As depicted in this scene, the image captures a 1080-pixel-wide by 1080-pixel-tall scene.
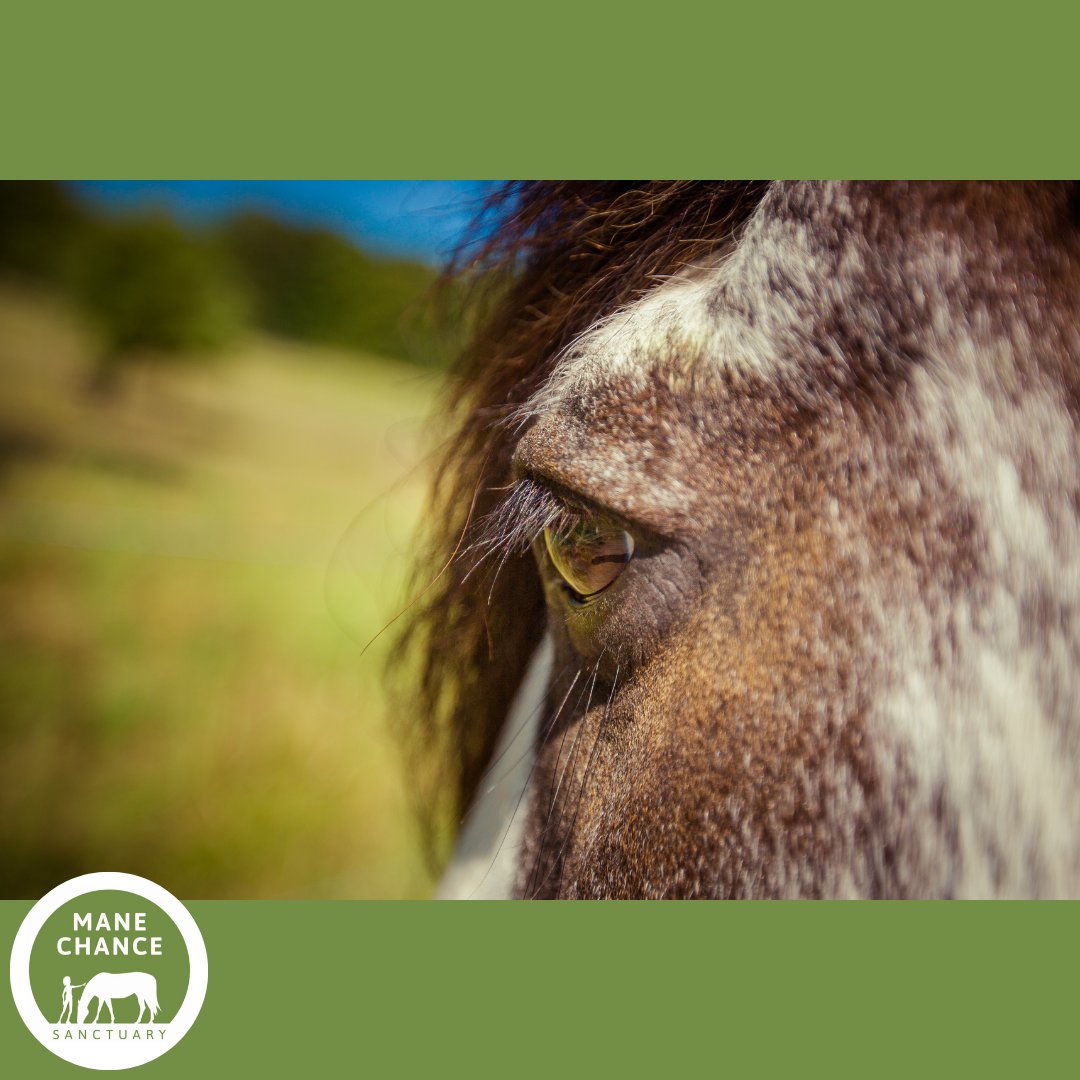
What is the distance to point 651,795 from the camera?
53 cm

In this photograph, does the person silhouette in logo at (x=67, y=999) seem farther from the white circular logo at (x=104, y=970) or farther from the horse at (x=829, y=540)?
the horse at (x=829, y=540)

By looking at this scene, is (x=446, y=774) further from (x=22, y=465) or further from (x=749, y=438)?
(x=22, y=465)

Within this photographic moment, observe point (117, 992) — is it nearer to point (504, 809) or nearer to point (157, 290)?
point (504, 809)

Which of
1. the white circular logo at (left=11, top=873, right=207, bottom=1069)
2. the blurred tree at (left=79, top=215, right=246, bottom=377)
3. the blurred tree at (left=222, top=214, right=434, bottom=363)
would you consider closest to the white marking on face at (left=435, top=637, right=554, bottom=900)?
the white circular logo at (left=11, top=873, right=207, bottom=1069)

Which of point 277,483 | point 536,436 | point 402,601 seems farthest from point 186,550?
point 536,436

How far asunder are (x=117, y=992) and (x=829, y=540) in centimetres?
69

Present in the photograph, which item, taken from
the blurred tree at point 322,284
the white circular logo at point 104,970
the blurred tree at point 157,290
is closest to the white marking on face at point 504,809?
the white circular logo at point 104,970

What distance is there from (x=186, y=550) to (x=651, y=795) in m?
1.77

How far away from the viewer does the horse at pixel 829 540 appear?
0.44m

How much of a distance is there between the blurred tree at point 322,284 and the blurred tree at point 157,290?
64mm

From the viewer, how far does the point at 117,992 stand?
67cm

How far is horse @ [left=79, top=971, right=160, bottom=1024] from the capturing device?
67 centimetres

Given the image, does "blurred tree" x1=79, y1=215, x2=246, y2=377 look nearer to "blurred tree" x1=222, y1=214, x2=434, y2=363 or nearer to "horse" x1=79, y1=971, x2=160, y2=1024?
"blurred tree" x1=222, y1=214, x2=434, y2=363

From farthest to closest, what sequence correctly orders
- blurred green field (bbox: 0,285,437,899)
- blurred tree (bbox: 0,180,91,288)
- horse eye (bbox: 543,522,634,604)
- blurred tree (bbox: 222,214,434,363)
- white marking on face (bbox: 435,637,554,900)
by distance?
blurred green field (bbox: 0,285,437,899), blurred tree (bbox: 222,214,434,363), blurred tree (bbox: 0,180,91,288), white marking on face (bbox: 435,637,554,900), horse eye (bbox: 543,522,634,604)
